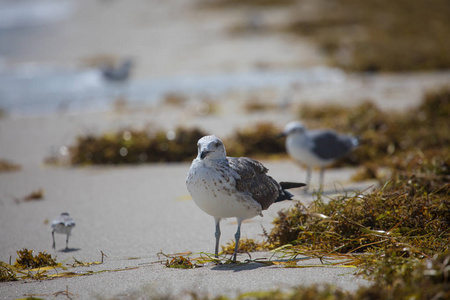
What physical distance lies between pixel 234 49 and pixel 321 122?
10.2 m

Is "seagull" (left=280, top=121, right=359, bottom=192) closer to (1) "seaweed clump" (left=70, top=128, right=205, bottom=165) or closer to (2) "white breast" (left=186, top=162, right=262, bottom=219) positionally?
(1) "seaweed clump" (left=70, top=128, right=205, bottom=165)

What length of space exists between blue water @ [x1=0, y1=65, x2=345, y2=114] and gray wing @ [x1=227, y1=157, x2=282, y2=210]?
8447 millimetres

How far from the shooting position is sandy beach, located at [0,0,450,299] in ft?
11.7

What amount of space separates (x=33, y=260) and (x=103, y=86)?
36.8 feet

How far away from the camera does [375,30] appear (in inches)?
848

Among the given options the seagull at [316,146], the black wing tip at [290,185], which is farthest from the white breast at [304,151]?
the black wing tip at [290,185]

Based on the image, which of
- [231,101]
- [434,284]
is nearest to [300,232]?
[434,284]

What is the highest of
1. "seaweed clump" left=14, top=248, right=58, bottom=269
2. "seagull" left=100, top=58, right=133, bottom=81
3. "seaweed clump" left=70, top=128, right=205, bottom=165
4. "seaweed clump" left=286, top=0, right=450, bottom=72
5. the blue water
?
"seaweed clump" left=286, top=0, right=450, bottom=72

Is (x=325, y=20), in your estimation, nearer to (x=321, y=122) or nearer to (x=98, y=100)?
(x=98, y=100)

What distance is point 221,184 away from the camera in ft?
12.7

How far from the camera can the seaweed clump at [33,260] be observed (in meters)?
4.11

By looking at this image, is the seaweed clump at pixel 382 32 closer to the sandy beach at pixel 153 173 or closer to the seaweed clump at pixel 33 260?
the sandy beach at pixel 153 173

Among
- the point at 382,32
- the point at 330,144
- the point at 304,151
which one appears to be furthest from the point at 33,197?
the point at 382,32

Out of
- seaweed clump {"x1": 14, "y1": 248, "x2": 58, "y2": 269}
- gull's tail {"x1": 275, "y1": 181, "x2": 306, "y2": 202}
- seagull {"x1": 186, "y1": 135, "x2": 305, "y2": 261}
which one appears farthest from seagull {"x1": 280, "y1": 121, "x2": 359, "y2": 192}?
seaweed clump {"x1": 14, "y1": 248, "x2": 58, "y2": 269}
